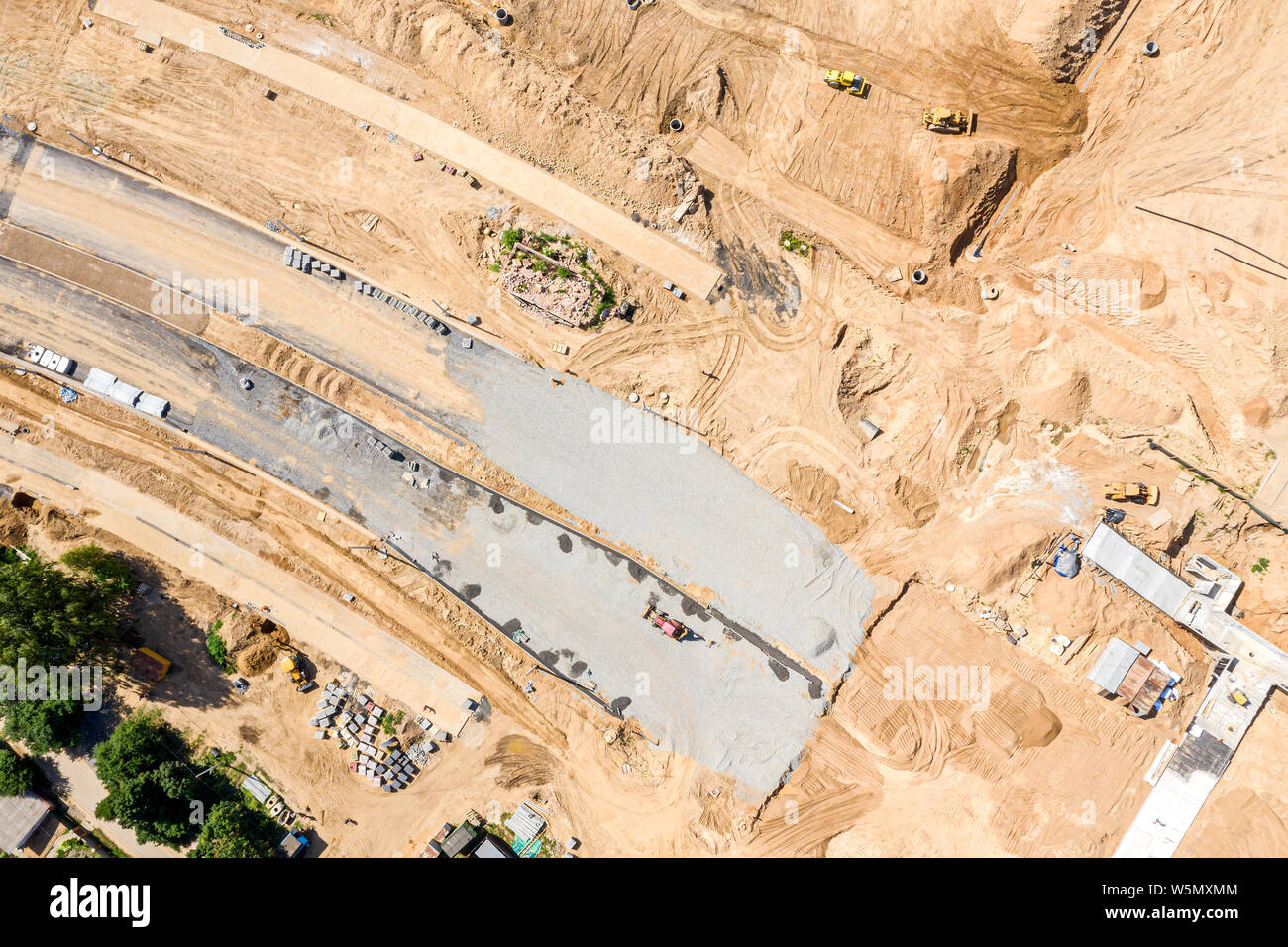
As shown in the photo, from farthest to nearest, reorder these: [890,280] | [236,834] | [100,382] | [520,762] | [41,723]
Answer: [890,280] < [100,382] < [520,762] < [236,834] < [41,723]

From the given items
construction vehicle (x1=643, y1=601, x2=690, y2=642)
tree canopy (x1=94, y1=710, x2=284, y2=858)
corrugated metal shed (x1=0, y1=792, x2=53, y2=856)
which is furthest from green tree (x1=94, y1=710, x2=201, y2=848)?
construction vehicle (x1=643, y1=601, x2=690, y2=642)

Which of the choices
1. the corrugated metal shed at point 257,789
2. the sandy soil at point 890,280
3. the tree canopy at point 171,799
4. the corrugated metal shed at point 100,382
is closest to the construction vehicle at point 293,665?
the sandy soil at point 890,280

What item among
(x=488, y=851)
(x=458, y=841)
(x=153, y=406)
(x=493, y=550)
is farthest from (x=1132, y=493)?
(x=153, y=406)

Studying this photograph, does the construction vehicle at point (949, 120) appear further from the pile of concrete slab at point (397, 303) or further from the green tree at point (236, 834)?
the green tree at point (236, 834)

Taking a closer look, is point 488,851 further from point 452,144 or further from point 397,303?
point 452,144

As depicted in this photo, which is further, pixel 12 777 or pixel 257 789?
pixel 257 789

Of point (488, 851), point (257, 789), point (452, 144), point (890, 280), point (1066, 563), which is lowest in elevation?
point (257, 789)

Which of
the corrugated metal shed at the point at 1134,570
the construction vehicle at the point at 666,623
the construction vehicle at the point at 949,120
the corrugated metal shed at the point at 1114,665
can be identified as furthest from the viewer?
the construction vehicle at the point at 949,120
